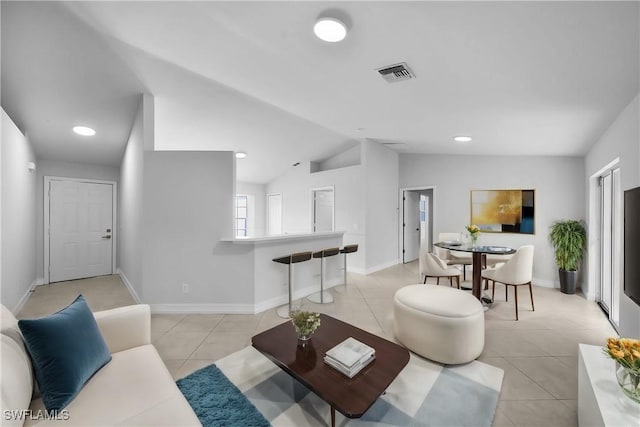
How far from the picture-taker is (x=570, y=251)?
13.7 feet

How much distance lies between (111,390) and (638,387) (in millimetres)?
2493

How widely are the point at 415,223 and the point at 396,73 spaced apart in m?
5.16

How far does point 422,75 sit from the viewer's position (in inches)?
97.8

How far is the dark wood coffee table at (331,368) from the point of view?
1379mm

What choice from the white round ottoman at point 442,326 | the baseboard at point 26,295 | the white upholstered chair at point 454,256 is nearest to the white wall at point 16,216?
the baseboard at point 26,295

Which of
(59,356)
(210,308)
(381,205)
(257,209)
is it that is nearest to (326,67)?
(59,356)

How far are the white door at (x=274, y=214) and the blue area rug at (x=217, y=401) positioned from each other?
219 inches

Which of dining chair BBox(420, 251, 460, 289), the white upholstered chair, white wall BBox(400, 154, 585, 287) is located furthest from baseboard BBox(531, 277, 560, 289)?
dining chair BBox(420, 251, 460, 289)

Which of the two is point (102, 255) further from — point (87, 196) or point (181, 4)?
point (181, 4)

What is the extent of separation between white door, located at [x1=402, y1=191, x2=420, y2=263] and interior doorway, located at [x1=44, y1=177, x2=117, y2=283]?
251 inches

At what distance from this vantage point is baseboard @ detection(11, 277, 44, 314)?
10.9 ft

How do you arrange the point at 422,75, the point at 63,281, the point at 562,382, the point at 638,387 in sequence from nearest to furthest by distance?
the point at 638,387 → the point at 562,382 → the point at 422,75 → the point at 63,281

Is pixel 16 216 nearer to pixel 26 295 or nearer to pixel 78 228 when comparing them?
pixel 26 295

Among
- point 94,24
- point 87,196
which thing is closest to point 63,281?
point 87,196
